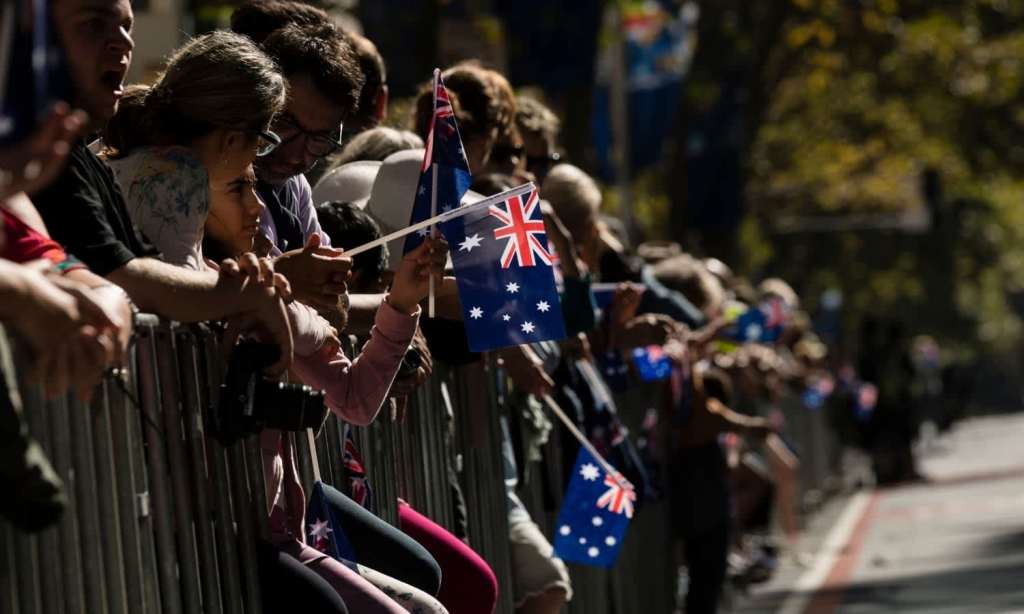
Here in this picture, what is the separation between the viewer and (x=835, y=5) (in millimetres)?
27141

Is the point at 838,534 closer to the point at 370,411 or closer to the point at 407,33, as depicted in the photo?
the point at 407,33

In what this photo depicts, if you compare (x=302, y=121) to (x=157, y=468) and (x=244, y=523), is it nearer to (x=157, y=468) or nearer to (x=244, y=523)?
(x=244, y=523)

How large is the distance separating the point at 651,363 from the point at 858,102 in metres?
24.7

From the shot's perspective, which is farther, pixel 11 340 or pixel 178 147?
pixel 178 147

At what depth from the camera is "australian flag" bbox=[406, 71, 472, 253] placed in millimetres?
5980

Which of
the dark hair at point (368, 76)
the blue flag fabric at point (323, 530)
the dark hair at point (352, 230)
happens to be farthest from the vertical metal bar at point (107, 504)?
the dark hair at point (368, 76)

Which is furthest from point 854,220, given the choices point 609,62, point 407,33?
point 407,33

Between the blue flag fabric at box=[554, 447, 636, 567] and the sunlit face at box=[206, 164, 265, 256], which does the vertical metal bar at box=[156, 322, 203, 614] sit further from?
the blue flag fabric at box=[554, 447, 636, 567]

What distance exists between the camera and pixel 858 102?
35031 millimetres

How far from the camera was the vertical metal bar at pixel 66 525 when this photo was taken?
4078mm

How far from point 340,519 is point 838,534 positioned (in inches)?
632

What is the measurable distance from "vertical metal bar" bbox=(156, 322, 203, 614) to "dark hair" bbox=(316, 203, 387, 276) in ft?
5.85

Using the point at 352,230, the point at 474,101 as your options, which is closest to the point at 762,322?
the point at 474,101

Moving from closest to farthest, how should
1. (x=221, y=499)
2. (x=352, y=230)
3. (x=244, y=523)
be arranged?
(x=221, y=499), (x=244, y=523), (x=352, y=230)
